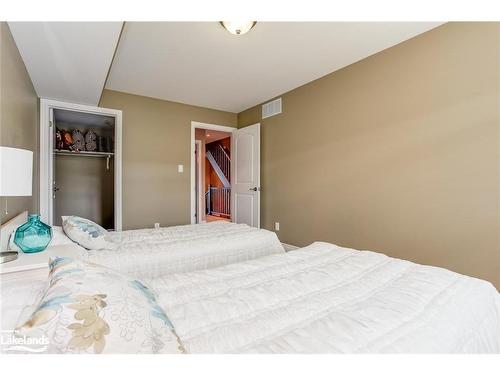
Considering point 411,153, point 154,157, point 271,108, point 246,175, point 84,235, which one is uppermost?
point 271,108

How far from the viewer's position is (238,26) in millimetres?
2031

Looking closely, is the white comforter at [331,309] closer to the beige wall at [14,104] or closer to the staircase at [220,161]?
the beige wall at [14,104]

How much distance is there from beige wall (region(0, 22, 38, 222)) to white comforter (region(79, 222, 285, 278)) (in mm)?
753

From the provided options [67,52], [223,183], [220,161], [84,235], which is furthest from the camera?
[220,161]

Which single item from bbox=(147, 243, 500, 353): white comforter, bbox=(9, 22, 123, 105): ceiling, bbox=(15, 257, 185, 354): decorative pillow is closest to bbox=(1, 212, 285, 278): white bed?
bbox=(147, 243, 500, 353): white comforter

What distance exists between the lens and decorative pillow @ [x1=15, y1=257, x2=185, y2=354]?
21.0 inches

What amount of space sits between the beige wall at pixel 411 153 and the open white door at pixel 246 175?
0.74 m

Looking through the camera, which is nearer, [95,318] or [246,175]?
[95,318]

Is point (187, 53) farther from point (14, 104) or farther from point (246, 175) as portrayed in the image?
point (246, 175)

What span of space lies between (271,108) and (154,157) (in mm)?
2034

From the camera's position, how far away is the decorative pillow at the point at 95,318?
535 mm

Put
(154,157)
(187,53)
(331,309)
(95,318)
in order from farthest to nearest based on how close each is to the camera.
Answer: (154,157), (187,53), (331,309), (95,318)

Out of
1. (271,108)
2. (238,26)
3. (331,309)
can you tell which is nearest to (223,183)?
(271,108)
